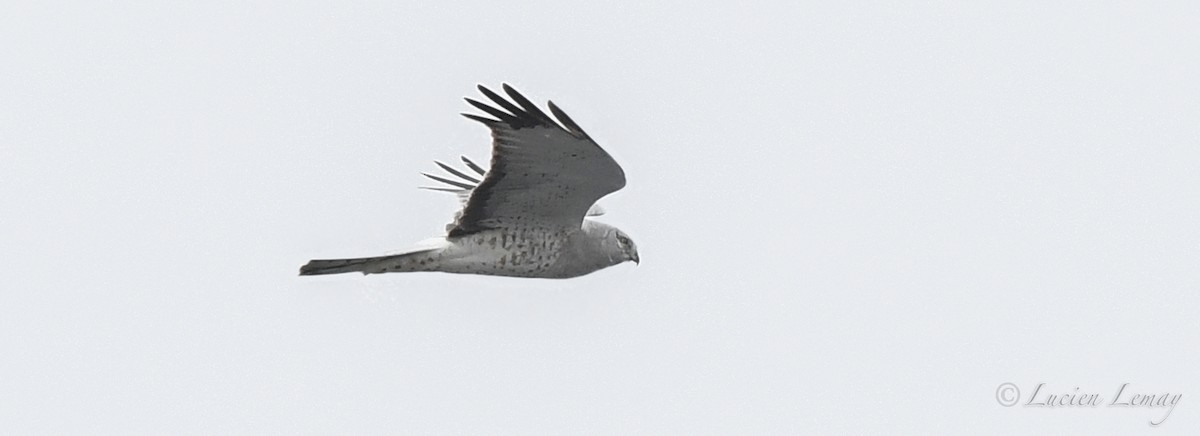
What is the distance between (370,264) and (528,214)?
118 centimetres

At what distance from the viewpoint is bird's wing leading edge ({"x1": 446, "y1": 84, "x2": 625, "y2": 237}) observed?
36.0 ft

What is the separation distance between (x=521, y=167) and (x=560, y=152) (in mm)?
374

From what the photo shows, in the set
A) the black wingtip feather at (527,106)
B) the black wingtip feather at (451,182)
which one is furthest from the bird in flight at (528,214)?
the black wingtip feather at (451,182)

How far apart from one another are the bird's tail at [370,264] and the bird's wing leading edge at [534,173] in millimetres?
326

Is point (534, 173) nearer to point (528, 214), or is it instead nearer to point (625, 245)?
point (528, 214)

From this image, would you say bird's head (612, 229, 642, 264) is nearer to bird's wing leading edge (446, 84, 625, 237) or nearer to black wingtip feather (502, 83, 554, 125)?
bird's wing leading edge (446, 84, 625, 237)

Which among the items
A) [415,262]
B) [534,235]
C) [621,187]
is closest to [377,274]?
[415,262]

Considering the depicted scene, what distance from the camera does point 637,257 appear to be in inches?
521

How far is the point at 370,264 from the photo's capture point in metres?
12.1

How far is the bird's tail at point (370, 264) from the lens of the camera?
1206 centimetres

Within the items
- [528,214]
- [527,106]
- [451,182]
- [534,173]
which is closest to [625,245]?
[528,214]

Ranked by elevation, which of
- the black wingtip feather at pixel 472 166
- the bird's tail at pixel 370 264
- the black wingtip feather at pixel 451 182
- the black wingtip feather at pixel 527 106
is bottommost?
the bird's tail at pixel 370 264

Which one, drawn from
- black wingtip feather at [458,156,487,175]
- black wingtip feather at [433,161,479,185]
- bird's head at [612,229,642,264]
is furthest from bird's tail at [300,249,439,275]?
black wingtip feather at [458,156,487,175]

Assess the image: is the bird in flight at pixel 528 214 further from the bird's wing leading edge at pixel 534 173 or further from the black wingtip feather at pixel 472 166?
the black wingtip feather at pixel 472 166
